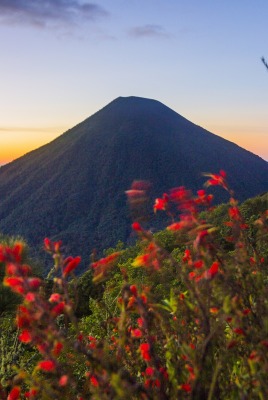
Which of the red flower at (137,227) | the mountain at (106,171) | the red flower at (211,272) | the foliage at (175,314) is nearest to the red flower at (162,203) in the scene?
the foliage at (175,314)

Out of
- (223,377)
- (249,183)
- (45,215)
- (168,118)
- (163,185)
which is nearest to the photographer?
(223,377)

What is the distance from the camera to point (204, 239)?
2.50 m

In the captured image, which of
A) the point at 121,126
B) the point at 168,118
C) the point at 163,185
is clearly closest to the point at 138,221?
the point at 163,185

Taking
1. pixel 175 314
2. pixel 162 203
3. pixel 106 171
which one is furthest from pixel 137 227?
pixel 106 171

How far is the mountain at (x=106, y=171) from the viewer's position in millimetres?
92875

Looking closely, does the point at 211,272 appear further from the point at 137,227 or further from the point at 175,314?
the point at 175,314

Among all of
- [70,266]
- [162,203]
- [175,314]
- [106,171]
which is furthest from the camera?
[106,171]

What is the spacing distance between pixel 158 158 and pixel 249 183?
21.7 m

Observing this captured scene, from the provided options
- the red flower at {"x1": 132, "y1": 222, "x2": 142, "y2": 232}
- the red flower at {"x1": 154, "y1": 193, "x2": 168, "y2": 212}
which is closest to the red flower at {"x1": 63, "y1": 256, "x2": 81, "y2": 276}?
the red flower at {"x1": 132, "y1": 222, "x2": 142, "y2": 232}

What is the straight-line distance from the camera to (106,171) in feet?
354

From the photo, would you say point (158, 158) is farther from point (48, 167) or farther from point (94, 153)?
point (48, 167)

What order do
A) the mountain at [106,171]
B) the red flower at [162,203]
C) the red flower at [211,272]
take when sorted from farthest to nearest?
the mountain at [106,171]
the red flower at [162,203]
the red flower at [211,272]

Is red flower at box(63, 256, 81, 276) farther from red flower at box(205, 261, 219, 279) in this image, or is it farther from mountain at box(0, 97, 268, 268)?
mountain at box(0, 97, 268, 268)

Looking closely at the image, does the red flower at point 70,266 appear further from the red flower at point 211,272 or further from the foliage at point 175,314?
the red flower at point 211,272
